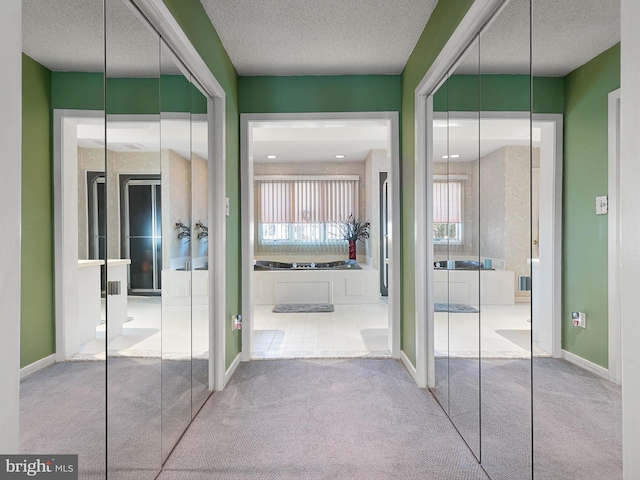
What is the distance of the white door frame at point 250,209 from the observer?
3354mm

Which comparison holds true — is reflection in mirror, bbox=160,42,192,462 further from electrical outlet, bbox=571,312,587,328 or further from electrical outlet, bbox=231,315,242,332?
electrical outlet, bbox=571,312,587,328

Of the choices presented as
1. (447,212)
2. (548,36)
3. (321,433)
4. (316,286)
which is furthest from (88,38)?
(316,286)

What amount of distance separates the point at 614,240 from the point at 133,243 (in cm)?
159

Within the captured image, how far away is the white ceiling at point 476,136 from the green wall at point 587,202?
22cm

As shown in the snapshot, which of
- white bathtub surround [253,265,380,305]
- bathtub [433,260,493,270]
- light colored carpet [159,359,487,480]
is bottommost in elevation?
light colored carpet [159,359,487,480]

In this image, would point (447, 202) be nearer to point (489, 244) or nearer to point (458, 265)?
point (458, 265)

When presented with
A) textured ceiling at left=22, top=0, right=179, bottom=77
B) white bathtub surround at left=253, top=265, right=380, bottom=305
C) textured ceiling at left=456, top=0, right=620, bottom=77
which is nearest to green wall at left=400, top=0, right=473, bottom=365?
textured ceiling at left=456, top=0, right=620, bottom=77

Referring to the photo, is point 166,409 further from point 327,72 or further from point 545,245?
point 327,72

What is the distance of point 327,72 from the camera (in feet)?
11.1

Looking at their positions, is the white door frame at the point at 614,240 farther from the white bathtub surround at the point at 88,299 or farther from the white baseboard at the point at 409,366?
the white baseboard at the point at 409,366

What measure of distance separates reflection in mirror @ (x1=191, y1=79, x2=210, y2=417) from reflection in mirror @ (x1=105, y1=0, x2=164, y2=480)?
0.52 meters

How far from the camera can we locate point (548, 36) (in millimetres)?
1248

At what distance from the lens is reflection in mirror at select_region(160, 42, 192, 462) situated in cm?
187

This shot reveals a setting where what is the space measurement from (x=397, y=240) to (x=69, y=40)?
8.85 feet
